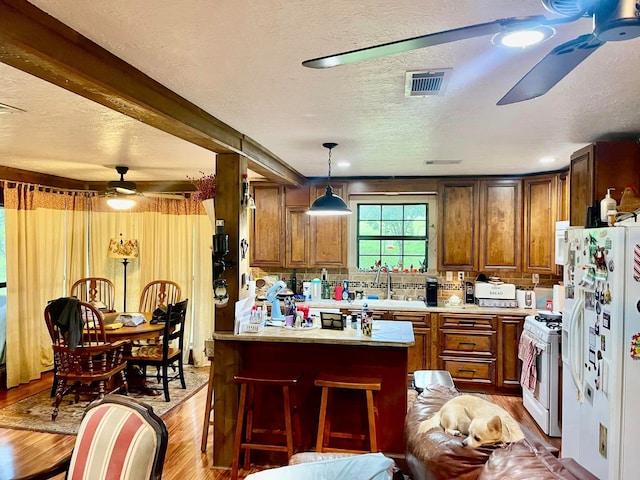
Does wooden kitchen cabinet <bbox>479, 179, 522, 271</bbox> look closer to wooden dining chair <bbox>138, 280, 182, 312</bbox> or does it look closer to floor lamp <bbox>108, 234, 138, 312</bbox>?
wooden dining chair <bbox>138, 280, 182, 312</bbox>

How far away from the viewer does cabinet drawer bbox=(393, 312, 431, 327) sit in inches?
192

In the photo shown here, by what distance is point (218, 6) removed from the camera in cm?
140

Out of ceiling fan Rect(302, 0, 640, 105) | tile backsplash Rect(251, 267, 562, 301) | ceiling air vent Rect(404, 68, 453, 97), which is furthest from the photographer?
tile backsplash Rect(251, 267, 562, 301)

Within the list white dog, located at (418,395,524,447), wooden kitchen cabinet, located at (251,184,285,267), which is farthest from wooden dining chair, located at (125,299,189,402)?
white dog, located at (418,395,524,447)

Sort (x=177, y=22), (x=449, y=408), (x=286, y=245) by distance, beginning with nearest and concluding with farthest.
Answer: (x=177, y=22) → (x=449, y=408) → (x=286, y=245)

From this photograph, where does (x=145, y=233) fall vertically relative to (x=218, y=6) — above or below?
below

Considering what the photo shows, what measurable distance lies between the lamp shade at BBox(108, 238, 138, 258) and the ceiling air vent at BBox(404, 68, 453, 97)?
4733 mm

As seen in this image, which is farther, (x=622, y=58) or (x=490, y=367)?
(x=490, y=367)

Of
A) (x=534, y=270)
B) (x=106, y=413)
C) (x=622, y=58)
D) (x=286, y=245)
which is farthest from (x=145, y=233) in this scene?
(x=622, y=58)

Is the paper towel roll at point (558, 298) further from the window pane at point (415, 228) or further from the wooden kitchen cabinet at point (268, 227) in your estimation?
the wooden kitchen cabinet at point (268, 227)

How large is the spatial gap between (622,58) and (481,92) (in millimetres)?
592

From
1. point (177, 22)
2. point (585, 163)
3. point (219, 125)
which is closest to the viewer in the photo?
point (177, 22)

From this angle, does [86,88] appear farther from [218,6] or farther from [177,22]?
[218,6]

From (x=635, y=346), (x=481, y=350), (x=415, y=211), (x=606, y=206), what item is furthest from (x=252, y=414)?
(x=415, y=211)
